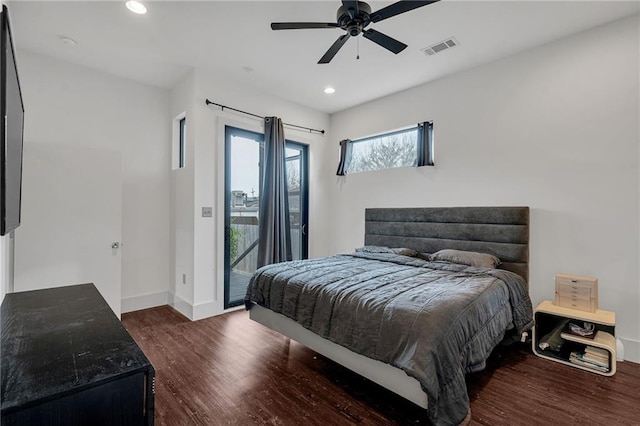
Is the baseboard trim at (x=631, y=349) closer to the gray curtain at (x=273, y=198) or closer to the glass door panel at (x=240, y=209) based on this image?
the gray curtain at (x=273, y=198)

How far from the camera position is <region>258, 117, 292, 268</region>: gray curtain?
13.9 feet

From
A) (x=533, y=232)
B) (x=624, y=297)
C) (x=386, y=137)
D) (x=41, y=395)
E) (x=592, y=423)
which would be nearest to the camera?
(x=41, y=395)

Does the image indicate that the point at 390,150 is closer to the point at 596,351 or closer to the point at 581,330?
the point at 581,330

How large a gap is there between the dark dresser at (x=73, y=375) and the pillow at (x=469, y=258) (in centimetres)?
300

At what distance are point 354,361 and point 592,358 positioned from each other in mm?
2094

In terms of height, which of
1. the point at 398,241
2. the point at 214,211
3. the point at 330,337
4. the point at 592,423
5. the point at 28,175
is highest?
the point at 28,175

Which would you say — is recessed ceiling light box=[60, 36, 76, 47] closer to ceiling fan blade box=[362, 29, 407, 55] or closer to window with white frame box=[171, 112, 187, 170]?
window with white frame box=[171, 112, 187, 170]

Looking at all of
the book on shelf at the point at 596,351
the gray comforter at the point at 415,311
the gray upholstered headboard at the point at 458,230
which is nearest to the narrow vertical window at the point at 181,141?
the gray comforter at the point at 415,311

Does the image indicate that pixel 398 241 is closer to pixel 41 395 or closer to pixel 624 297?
pixel 624 297

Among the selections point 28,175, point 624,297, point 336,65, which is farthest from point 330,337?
point 28,175

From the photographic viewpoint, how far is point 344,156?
4988 millimetres

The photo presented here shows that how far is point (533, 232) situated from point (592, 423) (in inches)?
69.9

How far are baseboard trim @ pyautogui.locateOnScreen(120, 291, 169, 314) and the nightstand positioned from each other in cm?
438

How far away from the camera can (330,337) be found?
217 centimetres
